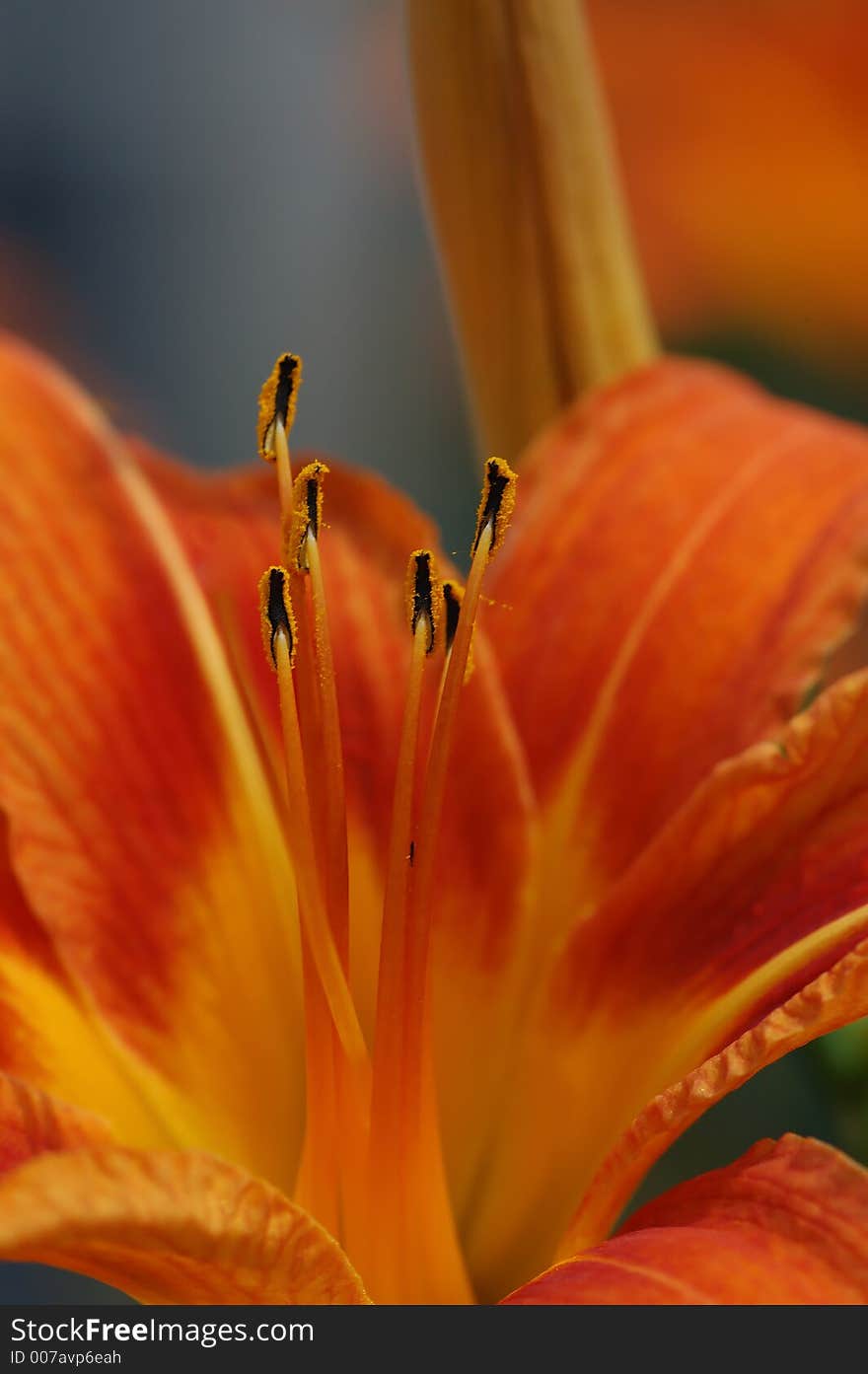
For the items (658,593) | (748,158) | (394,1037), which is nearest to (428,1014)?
(394,1037)

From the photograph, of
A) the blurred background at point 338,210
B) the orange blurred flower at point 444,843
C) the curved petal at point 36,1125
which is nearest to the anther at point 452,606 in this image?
the orange blurred flower at point 444,843

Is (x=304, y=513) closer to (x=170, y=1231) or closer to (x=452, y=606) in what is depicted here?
(x=452, y=606)

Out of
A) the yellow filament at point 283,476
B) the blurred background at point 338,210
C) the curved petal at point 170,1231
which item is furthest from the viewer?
the blurred background at point 338,210

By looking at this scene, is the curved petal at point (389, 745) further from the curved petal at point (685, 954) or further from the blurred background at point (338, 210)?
the blurred background at point (338, 210)

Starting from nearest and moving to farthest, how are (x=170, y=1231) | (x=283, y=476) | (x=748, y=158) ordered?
(x=170, y=1231) → (x=283, y=476) → (x=748, y=158)

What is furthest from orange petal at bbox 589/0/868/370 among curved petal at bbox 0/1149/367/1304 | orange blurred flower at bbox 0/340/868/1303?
curved petal at bbox 0/1149/367/1304
